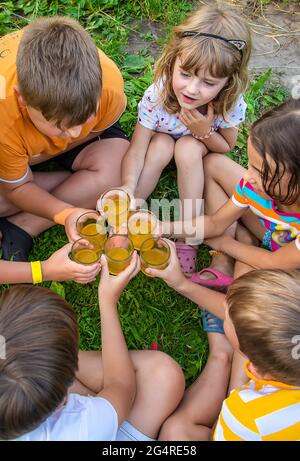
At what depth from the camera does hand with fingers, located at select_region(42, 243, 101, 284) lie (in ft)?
8.35

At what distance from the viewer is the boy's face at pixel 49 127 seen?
235 centimetres

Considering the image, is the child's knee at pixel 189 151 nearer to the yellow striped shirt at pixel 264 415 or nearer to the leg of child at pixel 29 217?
the leg of child at pixel 29 217

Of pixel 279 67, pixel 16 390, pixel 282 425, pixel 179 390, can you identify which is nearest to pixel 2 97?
pixel 16 390

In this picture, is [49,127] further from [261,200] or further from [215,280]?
[215,280]

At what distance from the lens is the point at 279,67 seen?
13.1 ft

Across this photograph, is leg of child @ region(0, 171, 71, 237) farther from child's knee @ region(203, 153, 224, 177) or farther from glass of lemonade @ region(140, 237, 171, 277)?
child's knee @ region(203, 153, 224, 177)

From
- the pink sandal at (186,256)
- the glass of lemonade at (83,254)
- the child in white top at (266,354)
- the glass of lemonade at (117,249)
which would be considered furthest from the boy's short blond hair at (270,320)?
the pink sandal at (186,256)

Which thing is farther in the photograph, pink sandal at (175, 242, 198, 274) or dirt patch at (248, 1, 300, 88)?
dirt patch at (248, 1, 300, 88)

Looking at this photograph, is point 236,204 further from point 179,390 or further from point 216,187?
point 179,390

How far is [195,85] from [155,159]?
59 centimetres

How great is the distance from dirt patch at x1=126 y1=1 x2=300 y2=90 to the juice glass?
1.81 m

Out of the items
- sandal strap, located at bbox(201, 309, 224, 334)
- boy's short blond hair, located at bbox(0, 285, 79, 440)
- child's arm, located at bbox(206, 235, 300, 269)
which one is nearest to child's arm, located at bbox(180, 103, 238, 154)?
child's arm, located at bbox(206, 235, 300, 269)

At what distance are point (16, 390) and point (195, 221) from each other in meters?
1.65

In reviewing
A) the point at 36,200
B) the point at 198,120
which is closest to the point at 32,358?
the point at 36,200
